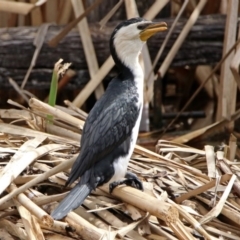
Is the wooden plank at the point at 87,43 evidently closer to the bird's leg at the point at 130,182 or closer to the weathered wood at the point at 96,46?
the weathered wood at the point at 96,46

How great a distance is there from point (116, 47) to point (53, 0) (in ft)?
4.57

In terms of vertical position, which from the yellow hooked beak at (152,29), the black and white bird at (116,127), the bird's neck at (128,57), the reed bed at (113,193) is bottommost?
the reed bed at (113,193)

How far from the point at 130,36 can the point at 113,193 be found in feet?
2.04

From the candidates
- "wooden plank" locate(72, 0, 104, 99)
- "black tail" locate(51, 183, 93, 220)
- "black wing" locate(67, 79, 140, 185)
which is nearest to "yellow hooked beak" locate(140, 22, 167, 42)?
"black wing" locate(67, 79, 140, 185)

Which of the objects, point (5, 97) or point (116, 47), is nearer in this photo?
point (116, 47)

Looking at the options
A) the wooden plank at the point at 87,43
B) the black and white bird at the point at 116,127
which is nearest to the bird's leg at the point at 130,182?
the black and white bird at the point at 116,127

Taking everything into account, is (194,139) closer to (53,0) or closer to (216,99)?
(216,99)

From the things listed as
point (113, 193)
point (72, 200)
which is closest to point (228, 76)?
point (113, 193)

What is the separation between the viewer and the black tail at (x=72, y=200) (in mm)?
2830

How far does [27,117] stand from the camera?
367 cm

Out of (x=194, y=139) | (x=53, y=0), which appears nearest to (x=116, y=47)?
(x=194, y=139)

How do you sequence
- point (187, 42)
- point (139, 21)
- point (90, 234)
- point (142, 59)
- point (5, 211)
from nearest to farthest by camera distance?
point (90, 234), point (5, 211), point (139, 21), point (142, 59), point (187, 42)

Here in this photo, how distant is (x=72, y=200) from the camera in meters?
2.90

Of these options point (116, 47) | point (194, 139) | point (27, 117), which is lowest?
point (194, 139)
